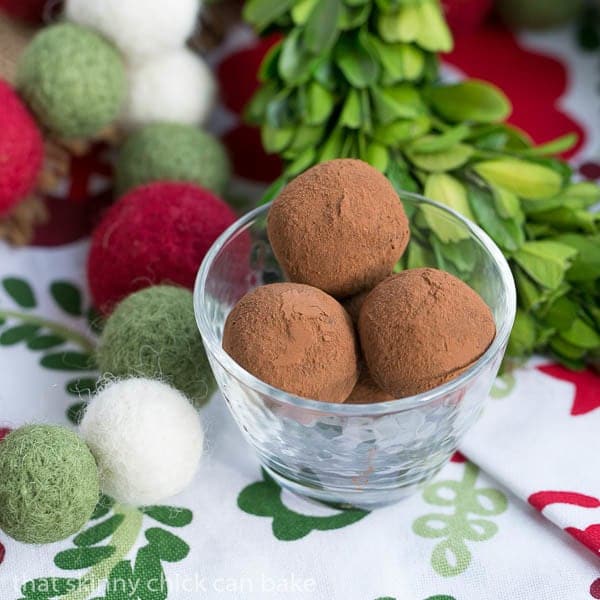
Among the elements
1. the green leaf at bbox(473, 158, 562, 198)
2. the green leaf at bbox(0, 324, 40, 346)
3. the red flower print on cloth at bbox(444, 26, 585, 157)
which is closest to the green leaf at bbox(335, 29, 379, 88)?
the green leaf at bbox(473, 158, 562, 198)

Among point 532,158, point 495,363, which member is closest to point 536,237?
point 532,158

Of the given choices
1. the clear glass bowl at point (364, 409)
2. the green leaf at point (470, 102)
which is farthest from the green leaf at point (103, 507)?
the green leaf at point (470, 102)

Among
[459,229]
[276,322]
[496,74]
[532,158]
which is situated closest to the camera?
[276,322]

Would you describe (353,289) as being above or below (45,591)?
above

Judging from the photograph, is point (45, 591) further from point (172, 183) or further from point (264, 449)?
point (172, 183)

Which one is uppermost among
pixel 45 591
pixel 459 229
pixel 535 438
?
pixel 459 229

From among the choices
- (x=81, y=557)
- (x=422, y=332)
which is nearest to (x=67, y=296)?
(x=81, y=557)

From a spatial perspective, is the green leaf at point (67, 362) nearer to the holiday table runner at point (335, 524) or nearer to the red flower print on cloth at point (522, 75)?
the holiday table runner at point (335, 524)
